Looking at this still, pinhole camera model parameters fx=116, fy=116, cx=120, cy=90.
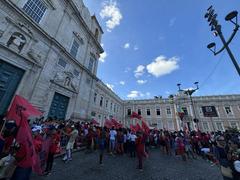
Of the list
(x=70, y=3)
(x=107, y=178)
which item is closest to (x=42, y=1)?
(x=70, y=3)

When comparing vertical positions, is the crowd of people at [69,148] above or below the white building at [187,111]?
below

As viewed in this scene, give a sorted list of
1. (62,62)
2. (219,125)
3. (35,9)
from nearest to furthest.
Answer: (35,9)
(62,62)
(219,125)

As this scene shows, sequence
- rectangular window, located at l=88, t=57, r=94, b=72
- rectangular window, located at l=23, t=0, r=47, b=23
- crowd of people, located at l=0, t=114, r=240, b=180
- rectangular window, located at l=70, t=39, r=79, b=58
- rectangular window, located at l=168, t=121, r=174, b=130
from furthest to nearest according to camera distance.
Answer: rectangular window, located at l=168, t=121, r=174, b=130 < rectangular window, located at l=88, t=57, r=94, b=72 < rectangular window, located at l=70, t=39, r=79, b=58 < rectangular window, located at l=23, t=0, r=47, b=23 < crowd of people, located at l=0, t=114, r=240, b=180

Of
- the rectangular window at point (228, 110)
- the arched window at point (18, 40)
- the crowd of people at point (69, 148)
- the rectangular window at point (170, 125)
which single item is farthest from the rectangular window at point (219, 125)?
the arched window at point (18, 40)

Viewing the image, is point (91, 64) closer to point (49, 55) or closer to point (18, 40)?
point (49, 55)

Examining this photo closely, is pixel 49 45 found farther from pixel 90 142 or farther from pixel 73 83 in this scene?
pixel 90 142

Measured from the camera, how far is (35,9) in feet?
33.1

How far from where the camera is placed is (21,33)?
27.7ft

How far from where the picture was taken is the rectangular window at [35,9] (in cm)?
934

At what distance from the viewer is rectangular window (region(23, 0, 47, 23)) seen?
30.6ft

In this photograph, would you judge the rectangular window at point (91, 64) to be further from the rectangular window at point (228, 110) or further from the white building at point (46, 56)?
the rectangular window at point (228, 110)

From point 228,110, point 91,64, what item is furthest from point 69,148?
point 228,110

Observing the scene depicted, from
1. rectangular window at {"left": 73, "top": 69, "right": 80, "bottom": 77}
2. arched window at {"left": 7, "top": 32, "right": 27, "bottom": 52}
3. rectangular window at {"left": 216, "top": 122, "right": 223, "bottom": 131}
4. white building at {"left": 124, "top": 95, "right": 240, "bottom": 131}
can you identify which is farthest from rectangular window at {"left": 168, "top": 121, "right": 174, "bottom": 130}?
arched window at {"left": 7, "top": 32, "right": 27, "bottom": 52}

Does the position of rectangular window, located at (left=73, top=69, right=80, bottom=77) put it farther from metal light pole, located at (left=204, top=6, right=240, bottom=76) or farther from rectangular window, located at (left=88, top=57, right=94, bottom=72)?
metal light pole, located at (left=204, top=6, right=240, bottom=76)
